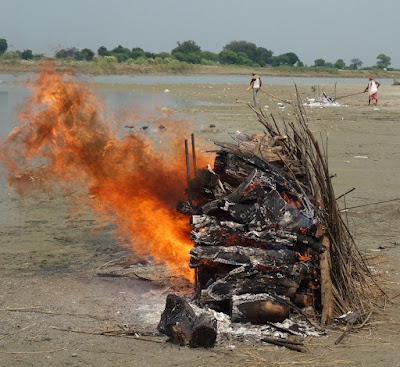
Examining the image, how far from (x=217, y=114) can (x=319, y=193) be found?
23921 millimetres

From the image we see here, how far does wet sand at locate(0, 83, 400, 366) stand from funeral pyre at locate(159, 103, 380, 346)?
1.47 feet

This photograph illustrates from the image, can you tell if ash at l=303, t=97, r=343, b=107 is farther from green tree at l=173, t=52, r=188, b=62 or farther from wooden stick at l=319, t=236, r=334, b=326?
green tree at l=173, t=52, r=188, b=62

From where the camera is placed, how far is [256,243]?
7688mm

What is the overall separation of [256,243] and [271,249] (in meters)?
0.19

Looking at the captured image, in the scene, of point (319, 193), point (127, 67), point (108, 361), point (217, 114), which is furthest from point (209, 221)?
point (127, 67)

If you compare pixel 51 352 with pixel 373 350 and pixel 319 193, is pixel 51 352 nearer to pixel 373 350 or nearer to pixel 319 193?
pixel 373 350

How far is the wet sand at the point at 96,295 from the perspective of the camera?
6.56 metres

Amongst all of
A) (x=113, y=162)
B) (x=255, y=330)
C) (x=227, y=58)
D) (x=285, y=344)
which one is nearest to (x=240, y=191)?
(x=255, y=330)

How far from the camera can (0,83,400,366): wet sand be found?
656 cm

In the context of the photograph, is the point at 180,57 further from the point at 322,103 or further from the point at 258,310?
the point at 258,310

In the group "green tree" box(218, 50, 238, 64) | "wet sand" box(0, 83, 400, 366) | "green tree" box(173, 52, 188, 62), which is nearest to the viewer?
"wet sand" box(0, 83, 400, 366)

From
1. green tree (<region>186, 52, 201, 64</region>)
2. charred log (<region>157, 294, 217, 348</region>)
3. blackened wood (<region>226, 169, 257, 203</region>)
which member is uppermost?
green tree (<region>186, 52, 201, 64</region>)

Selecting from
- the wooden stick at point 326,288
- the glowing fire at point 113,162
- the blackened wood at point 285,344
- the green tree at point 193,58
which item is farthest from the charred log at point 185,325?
the green tree at point 193,58

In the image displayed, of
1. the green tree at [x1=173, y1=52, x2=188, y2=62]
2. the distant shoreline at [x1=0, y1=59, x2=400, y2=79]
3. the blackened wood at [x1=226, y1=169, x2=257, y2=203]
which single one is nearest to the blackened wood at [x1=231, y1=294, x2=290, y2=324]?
the blackened wood at [x1=226, y1=169, x2=257, y2=203]
